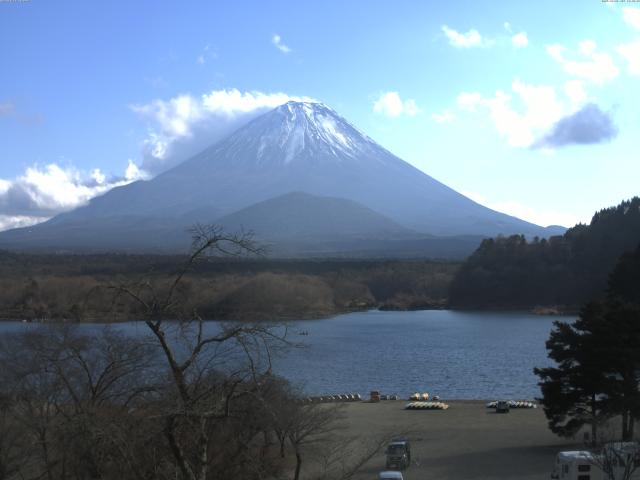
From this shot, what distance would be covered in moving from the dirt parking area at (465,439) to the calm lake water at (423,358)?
1.53 m

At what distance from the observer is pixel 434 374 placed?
20297 mm

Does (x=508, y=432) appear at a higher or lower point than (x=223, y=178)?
lower

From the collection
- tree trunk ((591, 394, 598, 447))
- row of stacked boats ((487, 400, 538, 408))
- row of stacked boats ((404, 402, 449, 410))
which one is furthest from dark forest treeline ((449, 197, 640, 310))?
tree trunk ((591, 394, 598, 447))

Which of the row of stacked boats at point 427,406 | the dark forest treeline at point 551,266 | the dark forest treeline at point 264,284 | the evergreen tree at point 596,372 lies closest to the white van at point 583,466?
the evergreen tree at point 596,372

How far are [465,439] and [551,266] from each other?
36.3 metres

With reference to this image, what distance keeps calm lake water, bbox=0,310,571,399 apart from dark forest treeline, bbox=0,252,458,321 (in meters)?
1.93

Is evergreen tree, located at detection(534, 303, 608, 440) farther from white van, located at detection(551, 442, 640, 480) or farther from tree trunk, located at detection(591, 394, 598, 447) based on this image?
white van, located at detection(551, 442, 640, 480)

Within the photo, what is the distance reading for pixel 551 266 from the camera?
4575cm

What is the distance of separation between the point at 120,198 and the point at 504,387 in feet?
337

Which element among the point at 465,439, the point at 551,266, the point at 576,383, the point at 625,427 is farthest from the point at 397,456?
the point at 551,266

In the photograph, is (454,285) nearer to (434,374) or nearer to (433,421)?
(434,374)

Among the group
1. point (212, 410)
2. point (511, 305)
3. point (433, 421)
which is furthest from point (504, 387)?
point (511, 305)

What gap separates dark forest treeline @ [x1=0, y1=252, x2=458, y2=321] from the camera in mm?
28141

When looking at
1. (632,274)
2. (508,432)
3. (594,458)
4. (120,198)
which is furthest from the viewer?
(120,198)
